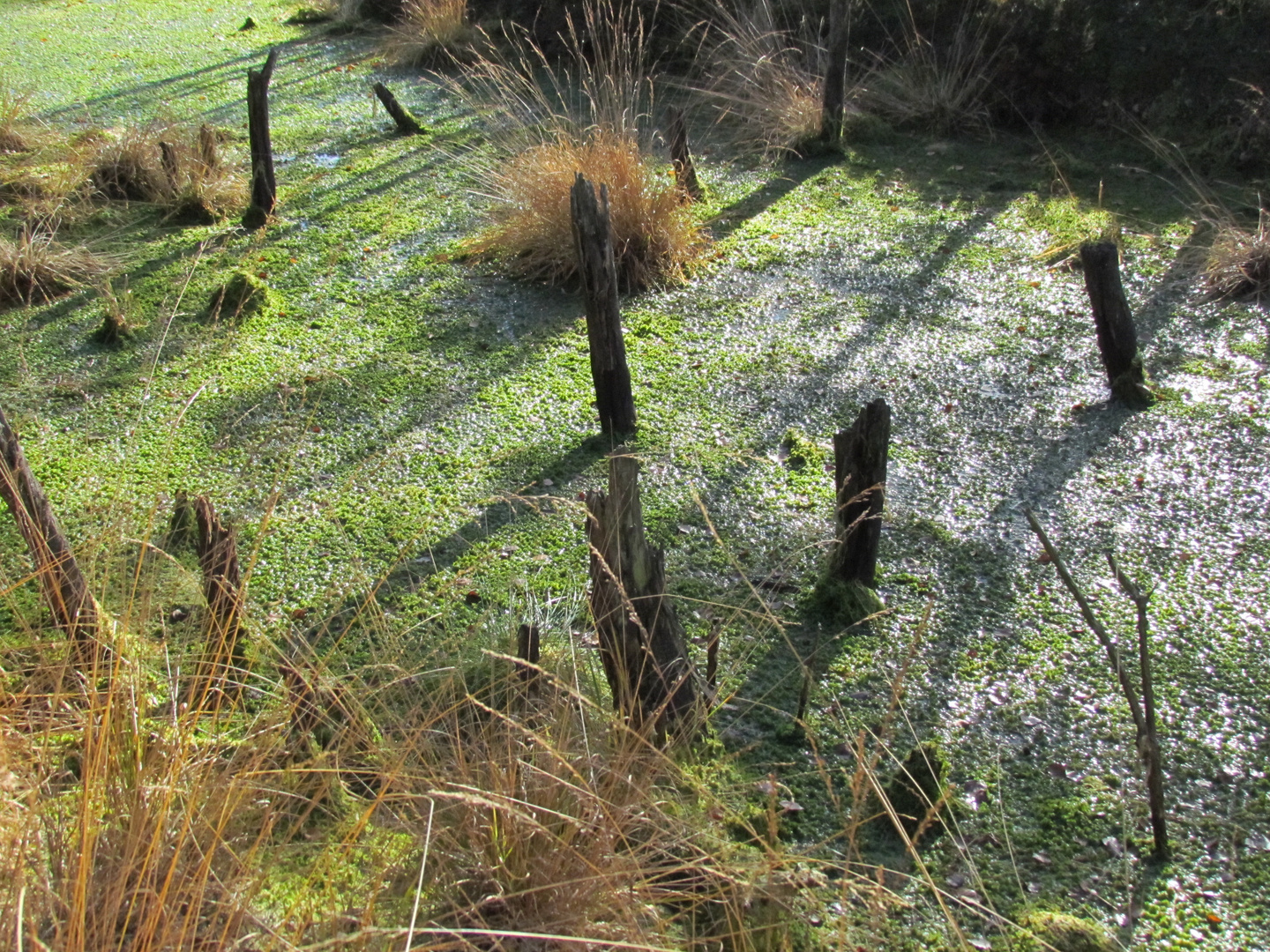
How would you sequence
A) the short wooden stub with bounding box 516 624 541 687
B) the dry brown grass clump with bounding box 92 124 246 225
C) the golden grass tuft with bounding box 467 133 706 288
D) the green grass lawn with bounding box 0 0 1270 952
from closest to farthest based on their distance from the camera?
the short wooden stub with bounding box 516 624 541 687 < the green grass lawn with bounding box 0 0 1270 952 < the golden grass tuft with bounding box 467 133 706 288 < the dry brown grass clump with bounding box 92 124 246 225

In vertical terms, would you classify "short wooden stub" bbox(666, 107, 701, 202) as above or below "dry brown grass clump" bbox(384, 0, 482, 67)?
below

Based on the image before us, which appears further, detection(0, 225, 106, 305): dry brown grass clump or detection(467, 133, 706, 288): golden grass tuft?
detection(467, 133, 706, 288): golden grass tuft

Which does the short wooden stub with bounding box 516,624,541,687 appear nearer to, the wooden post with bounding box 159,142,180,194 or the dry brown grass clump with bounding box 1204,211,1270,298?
the dry brown grass clump with bounding box 1204,211,1270,298

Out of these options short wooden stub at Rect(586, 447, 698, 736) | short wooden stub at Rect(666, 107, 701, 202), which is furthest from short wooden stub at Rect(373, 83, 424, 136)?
short wooden stub at Rect(586, 447, 698, 736)

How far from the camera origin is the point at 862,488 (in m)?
2.98

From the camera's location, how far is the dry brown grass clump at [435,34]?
9.31 metres

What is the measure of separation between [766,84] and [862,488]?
5.02m

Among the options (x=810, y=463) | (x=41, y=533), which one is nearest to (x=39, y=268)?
(x=41, y=533)

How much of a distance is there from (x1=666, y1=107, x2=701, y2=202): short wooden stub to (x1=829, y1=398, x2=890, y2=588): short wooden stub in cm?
334

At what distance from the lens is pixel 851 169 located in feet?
21.7

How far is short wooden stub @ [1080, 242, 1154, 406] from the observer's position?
3.95 metres

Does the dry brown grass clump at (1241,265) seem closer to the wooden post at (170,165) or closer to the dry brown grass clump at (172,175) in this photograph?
the dry brown grass clump at (172,175)

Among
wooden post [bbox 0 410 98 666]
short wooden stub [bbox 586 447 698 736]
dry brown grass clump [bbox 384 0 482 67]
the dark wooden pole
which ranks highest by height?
dry brown grass clump [bbox 384 0 482 67]

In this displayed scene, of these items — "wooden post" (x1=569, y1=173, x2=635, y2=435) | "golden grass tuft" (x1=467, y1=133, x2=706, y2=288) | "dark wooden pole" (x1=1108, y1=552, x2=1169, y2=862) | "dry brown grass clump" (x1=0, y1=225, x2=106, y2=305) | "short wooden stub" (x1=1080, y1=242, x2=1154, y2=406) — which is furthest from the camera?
"golden grass tuft" (x1=467, y1=133, x2=706, y2=288)
